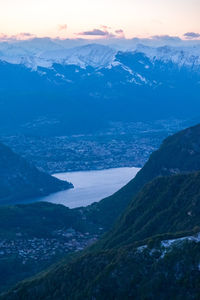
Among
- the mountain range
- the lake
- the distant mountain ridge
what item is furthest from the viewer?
the distant mountain ridge

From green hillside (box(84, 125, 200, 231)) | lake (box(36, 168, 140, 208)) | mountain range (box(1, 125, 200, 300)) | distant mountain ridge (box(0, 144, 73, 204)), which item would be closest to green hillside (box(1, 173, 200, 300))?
mountain range (box(1, 125, 200, 300))

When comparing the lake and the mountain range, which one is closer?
the mountain range

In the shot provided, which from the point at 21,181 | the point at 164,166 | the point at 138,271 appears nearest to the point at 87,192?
the point at 21,181

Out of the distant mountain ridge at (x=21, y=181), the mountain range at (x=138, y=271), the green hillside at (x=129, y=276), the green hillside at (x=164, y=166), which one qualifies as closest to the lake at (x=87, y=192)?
the distant mountain ridge at (x=21, y=181)

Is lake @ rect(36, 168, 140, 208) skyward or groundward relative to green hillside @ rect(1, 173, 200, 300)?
skyward

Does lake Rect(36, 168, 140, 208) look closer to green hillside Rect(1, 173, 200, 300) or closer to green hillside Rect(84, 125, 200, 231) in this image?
green hillside Rect(84, 125, 200, 231)

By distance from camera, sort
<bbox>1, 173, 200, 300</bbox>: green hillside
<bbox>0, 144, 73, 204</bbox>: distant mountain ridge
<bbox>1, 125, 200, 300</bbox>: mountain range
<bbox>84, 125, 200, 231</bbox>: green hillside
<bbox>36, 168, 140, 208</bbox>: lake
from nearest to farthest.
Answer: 1. <bbox>1, 173, 200, 300</bbox>: green hillside
2. <bbox>1, 125, 200, 300</bbox>: mountain range
3. <bbox>84, 125, 200, 231</bbox>: green hillside
4. <bbox>36, 168, 140, 208</bbox>: lake
5. <bbox>0, 144, 73, 204</bbox>: distant mountain ridge

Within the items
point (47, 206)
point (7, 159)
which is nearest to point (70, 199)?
point (7, 159)

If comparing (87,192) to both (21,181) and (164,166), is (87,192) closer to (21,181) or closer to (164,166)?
(21,181)

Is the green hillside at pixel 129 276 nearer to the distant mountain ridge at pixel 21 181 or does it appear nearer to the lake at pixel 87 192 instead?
the lake at pixel 87 192
